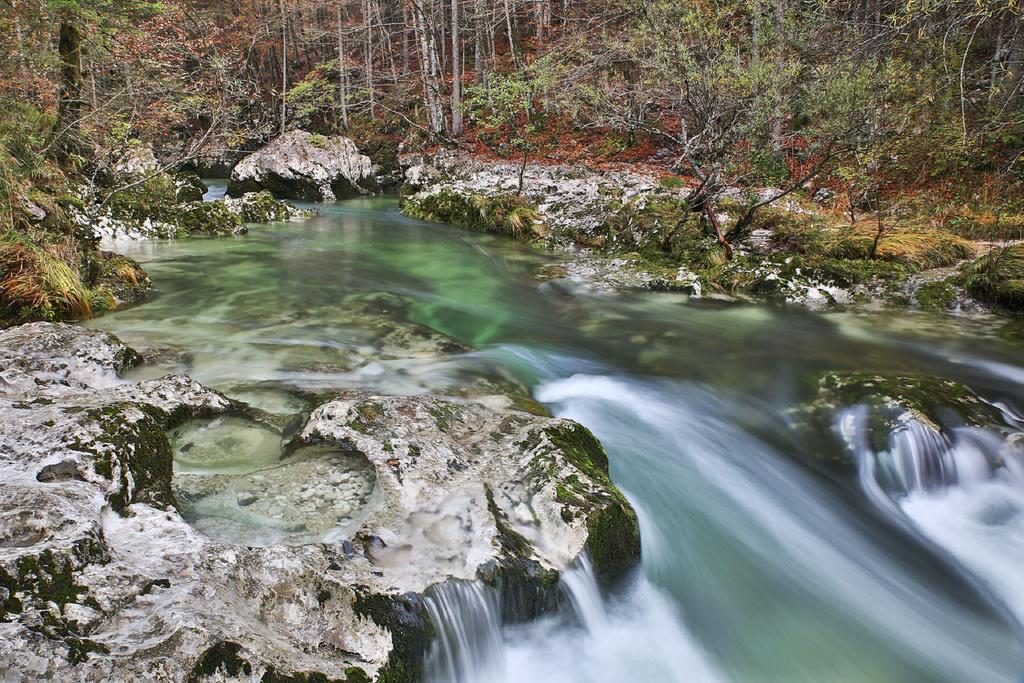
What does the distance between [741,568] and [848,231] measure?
7799mm

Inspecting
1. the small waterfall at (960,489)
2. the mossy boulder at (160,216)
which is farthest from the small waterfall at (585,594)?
the mossy boulder at (160,216)

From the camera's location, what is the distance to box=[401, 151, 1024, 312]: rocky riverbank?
8.40 metres

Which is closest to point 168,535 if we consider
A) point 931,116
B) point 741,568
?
point 741,568

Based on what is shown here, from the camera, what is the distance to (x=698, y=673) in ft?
10.5

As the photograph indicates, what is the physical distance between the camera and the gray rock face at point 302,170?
1978 centimetres

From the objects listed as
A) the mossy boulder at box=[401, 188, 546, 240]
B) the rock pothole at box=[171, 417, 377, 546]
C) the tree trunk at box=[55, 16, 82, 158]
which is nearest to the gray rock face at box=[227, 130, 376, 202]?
the mossy boulder at box=[401, 188, 546, 240]

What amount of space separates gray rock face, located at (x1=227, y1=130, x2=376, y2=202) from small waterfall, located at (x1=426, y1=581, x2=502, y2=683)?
1979cm

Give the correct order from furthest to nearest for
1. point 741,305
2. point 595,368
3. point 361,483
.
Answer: point 741,305, point 595,368, point 361,483

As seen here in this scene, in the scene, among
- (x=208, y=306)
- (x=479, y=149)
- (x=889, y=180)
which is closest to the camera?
(x=208, y=306)

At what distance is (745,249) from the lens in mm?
9914

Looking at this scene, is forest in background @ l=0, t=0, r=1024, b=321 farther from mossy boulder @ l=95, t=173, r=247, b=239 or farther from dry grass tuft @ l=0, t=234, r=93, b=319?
mossy boulder @ l=95, t=173, r=247, b=239

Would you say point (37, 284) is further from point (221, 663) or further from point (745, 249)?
point (745, 249)

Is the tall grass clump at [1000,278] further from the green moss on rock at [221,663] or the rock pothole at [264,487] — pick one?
the green moss on rock at [221,663]

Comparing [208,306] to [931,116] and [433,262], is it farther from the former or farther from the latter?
[931,116]
